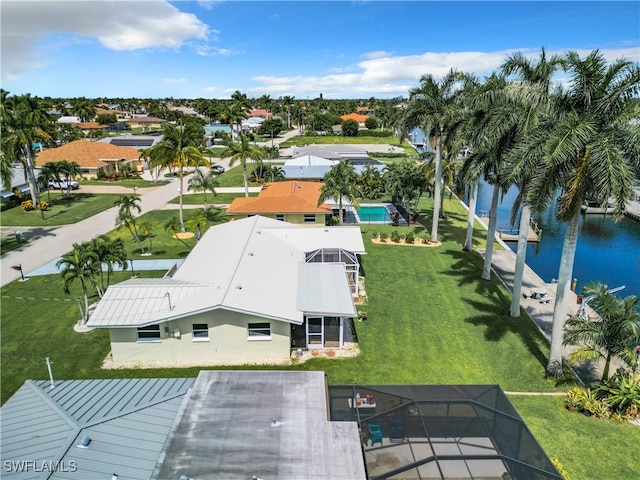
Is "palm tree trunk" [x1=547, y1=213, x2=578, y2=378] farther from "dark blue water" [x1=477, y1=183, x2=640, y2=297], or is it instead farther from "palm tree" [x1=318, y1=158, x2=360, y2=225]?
"palm tree" [x1=318, y1=158, x2=360, y2=225]

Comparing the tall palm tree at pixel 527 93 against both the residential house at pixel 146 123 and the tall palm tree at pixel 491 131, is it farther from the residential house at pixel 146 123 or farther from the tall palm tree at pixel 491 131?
the residential house at pixel 146 123

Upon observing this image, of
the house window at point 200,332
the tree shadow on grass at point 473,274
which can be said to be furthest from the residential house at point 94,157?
the tree shadow on grass at point 473,274

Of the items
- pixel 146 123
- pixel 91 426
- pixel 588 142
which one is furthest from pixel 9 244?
pixel 146 123

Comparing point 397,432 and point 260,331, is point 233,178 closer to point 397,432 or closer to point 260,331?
point 260,331

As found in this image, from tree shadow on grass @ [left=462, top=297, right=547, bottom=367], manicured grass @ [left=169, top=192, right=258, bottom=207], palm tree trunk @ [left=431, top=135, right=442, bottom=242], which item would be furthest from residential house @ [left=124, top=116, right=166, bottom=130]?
tree shadow on grass @ [left=462, top=297, right=547, bottom=367]

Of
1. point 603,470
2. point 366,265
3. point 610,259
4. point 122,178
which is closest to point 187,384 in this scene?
point 603,470

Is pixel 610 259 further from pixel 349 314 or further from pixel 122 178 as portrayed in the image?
pixel 122 178
